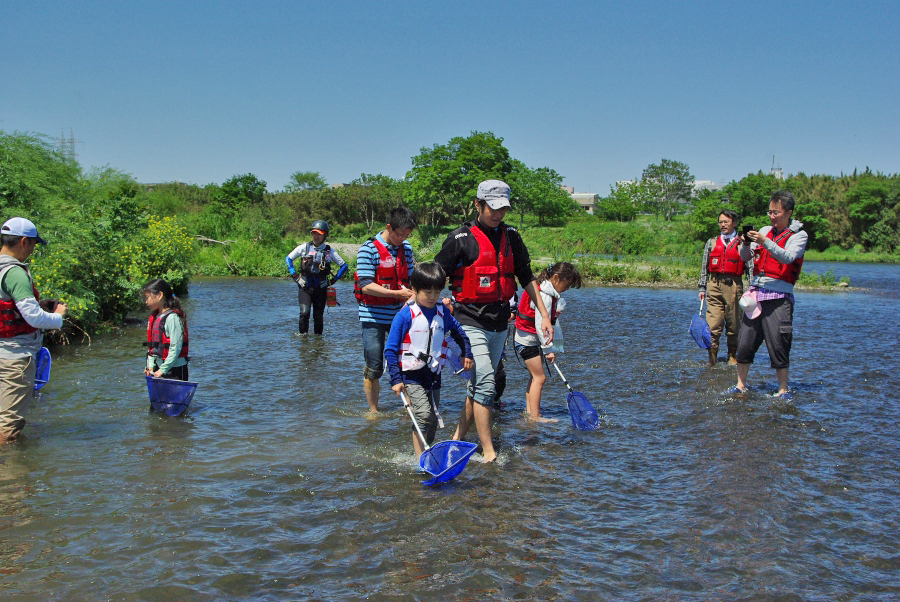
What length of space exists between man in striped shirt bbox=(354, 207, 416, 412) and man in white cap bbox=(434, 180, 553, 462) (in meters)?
1.10

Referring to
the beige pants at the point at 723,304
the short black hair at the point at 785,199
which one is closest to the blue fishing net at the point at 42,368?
the short black hair at the point at 785,199

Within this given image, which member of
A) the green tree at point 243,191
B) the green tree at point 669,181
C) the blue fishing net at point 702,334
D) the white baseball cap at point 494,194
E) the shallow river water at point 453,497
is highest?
the green tree at point 669,181

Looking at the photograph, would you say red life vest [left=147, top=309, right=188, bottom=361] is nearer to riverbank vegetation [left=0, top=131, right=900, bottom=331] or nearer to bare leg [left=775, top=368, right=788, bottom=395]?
riverbank vegetation [left=0, top=131, right=900, bottom=331]

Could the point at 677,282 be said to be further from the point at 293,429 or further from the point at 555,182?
the point at 555,182

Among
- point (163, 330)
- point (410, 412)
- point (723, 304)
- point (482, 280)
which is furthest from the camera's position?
point (723, 304)

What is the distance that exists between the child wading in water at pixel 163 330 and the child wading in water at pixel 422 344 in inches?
101

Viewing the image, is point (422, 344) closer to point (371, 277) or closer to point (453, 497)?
point (453, 497)

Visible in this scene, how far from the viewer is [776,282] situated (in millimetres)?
7078

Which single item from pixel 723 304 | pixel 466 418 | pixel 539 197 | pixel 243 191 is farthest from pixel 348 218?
pixel 466 418

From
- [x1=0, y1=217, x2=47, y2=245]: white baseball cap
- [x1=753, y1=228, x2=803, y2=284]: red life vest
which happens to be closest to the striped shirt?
[x1=0, y1=217, x2=47, y2=245]: white baseball cap

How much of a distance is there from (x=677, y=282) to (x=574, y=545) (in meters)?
22.3

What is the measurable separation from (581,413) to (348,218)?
5979cm

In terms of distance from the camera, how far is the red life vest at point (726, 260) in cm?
905

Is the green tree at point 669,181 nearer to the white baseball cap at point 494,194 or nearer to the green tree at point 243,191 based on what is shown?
the green tree at point 243,191
